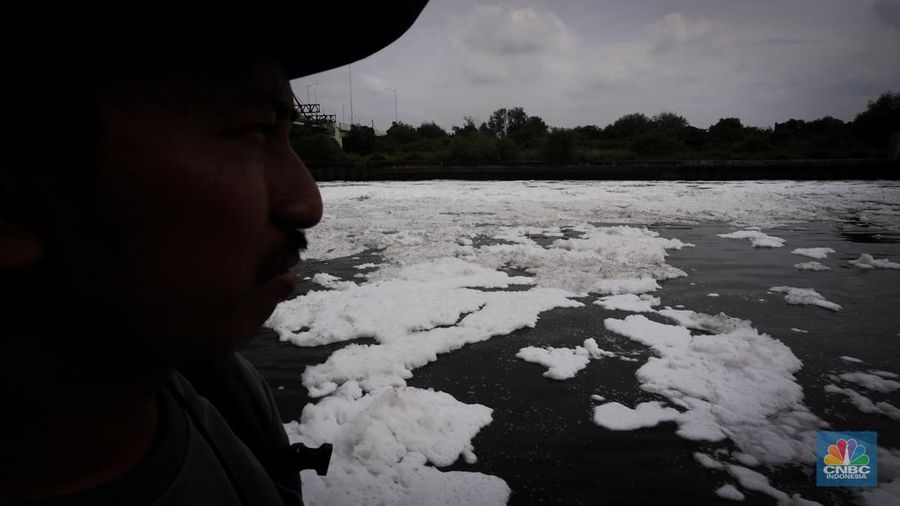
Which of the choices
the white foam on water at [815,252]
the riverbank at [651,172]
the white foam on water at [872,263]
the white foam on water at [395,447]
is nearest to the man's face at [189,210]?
the white foam on water at [395,447]

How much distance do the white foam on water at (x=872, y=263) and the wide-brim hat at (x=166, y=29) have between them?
7483 mm

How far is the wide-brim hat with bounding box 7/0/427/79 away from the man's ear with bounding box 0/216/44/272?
0.16 meters

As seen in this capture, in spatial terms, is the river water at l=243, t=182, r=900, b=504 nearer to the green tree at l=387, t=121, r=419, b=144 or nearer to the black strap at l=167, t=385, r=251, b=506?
the black strap at l=167, t=385, r=251, b=506

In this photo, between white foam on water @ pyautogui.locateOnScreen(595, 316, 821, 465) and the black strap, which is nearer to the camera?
the black strap

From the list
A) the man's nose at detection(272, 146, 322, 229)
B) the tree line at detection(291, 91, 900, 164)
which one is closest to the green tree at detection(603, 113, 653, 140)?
the tree line at detection(291, 91, 900, 164)

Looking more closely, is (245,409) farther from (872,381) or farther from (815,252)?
(815,252)

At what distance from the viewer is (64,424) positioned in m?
0.60

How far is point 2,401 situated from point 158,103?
1.36ft

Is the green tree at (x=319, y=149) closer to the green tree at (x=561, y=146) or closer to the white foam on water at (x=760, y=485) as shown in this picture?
the green tree at (x=561, y=146)

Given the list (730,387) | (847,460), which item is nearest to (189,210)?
(847,460)

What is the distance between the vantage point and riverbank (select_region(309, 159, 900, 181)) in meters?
22.7

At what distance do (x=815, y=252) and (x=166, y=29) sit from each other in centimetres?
838

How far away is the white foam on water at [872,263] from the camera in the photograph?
5.76 m

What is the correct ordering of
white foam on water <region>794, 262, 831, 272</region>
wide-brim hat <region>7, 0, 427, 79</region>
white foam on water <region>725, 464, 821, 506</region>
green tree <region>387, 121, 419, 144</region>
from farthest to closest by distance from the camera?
green tree <region>387, 121, 419, 144</region> → white foam on water <region>794, 262, 831, 272</region> → white foam on water <region>725, 464, 821, 506</region> → wide-brim hat <region>7, 0, 427, 79</region>
